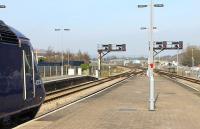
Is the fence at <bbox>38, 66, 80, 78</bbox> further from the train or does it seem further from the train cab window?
the train cab window

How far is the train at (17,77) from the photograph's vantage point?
13.2 metres

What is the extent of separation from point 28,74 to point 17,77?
1.51m

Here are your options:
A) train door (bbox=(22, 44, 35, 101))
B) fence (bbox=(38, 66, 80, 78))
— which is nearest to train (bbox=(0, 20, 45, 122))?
train door (bbox=(22, 44, 35, 101))

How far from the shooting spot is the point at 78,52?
190 meters

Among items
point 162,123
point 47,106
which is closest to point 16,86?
point 162,123

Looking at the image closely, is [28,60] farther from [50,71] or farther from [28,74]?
[50,71]

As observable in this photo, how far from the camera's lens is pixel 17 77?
14.4m

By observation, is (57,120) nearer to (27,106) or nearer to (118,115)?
(27,106)

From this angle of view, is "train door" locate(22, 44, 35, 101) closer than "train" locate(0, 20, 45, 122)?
No

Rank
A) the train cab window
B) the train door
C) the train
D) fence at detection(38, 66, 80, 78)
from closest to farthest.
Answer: the train → the train door → the train cab window → fence at detection(38, 66, 80, 78)

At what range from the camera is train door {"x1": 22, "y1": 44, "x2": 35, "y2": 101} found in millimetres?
15344

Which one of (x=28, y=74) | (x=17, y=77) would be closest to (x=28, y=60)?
(x=28, y=74)

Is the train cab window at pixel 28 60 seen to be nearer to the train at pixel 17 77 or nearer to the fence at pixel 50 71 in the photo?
the train at pixel 17 77

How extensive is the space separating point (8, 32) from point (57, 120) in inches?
140
